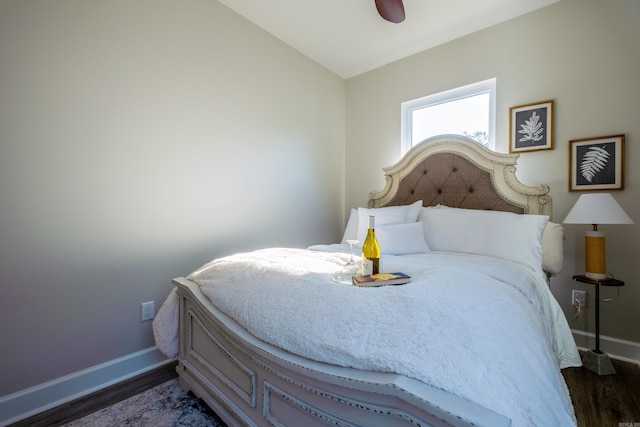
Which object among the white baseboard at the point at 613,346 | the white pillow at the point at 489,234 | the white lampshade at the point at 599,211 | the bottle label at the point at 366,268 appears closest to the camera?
the bottle label at the point at 366,268

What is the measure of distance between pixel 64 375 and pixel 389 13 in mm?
2724

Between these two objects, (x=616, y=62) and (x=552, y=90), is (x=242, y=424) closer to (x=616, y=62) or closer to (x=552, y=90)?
(x=552, y=90)

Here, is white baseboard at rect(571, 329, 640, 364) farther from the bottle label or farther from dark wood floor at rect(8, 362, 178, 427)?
dark wood floor at rect(8, 362, 178, 427)

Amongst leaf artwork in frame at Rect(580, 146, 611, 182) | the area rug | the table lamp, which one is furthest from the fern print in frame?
the area rug

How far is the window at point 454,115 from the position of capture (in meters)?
2.55

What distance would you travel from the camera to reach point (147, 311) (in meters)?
1.91

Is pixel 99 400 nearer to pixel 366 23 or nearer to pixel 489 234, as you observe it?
pixel 489 234

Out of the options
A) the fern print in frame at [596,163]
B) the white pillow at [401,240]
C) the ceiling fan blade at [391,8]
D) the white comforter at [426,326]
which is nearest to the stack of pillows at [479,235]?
the white pillow at [401,240]

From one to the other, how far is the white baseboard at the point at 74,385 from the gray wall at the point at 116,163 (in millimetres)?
45

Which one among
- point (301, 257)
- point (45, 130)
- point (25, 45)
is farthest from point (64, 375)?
point (25, 45)

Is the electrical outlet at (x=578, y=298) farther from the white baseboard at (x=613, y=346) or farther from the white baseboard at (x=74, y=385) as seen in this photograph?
the white baseboard at (x=74, y=385)

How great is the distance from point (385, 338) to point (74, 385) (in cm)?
185

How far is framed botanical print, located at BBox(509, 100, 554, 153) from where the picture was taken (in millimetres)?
2223

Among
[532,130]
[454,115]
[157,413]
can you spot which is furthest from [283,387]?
[454,115]
